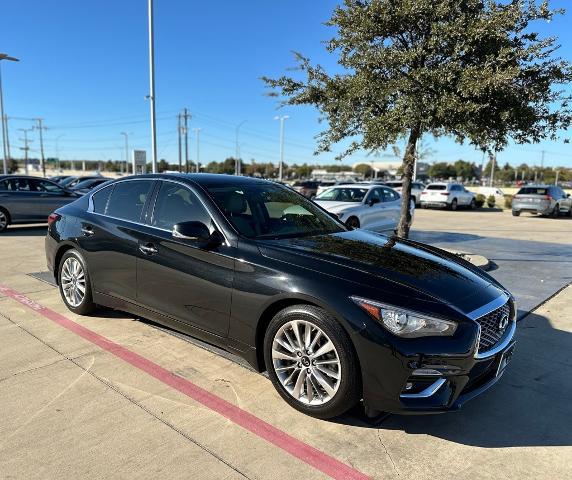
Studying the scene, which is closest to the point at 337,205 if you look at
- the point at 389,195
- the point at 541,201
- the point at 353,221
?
the point at 353,221

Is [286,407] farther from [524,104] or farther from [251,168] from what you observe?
[251,168]

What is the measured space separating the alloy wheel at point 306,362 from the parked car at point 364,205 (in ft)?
28.1

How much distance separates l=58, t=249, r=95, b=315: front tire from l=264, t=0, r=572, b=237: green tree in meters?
4.67

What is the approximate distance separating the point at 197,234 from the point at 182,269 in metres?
0.42

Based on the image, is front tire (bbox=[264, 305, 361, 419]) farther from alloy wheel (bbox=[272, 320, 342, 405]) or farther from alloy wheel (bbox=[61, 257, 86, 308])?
alloy wheel (bbox=[61, 257, 86, 308])

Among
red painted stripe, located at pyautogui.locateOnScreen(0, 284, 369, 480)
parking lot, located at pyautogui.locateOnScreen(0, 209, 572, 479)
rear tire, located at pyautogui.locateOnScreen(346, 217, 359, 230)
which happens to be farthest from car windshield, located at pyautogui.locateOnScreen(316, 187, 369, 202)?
red painted stripe, located at pyautogui.locateOnScreen(0, 284, 369, 480)

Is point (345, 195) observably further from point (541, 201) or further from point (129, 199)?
point (541, 201)


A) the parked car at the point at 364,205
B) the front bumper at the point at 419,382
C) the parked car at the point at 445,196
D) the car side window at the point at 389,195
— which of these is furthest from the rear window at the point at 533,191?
the front bumper at the point at 419,382

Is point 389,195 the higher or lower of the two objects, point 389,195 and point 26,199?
the higher

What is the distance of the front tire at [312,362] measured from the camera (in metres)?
3.00

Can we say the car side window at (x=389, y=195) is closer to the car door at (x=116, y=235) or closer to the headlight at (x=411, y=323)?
the car door at (x=116, y=235)

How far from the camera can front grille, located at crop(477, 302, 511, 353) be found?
3.08m

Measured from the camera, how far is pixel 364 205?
12.4m

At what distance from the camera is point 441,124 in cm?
727
